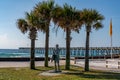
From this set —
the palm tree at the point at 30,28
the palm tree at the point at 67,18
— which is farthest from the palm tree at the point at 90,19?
the palm tree at the point at 30,28

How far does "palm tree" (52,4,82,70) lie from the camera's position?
25.9m

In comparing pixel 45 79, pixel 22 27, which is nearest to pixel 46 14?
pixel 22 27

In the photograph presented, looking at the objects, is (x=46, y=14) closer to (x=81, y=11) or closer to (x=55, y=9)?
(x=55, y=9)

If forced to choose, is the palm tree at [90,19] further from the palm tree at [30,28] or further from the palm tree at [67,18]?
the palm tree at [30,28]

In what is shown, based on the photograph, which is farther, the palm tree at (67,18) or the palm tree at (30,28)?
the palm tree at (30,28)

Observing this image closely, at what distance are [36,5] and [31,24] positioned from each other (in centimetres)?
163

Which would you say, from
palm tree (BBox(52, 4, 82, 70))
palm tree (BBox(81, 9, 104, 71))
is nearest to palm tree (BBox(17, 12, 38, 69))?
palm tree (BBox(52, 4, 82, 70))

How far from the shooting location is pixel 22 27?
91.4 ft

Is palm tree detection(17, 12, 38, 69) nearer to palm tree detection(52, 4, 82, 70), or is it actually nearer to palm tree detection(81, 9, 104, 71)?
palm tree detection(52, 4, 82, 70)

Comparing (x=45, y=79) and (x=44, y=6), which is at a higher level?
(x=44, y=6)

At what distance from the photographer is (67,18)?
85.3 ft

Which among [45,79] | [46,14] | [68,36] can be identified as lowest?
[45,79]

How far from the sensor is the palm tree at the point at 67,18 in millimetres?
25906

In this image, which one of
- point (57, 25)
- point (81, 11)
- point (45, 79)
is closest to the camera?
point (45, 79)
